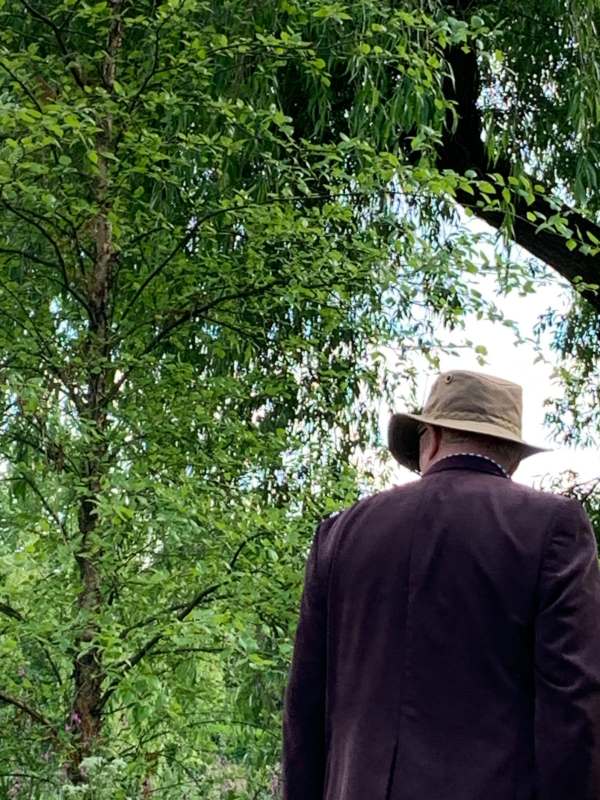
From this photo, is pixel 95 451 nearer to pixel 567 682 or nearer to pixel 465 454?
Result: pixel 465 454

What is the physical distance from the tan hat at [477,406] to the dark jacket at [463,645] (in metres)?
0.06

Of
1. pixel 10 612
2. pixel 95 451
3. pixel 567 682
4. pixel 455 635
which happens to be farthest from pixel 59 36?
pixel 567 682

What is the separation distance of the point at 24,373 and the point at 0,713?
94 cm

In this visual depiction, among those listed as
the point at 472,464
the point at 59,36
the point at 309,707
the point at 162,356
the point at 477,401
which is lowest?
the point at 309,707

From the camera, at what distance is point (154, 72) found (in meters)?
3.37

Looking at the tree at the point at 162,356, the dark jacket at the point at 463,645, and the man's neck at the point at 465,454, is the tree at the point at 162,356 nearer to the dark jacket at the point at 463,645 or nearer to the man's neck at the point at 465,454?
the dark jacket at the point at 463,645

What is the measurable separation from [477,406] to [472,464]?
9 centimetres

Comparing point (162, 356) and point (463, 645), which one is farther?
point (162, 356)

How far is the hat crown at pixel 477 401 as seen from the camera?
1908 millimetres

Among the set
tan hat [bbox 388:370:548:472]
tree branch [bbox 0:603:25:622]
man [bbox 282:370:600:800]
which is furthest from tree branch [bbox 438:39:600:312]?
man [bbox 282:370:600:800]

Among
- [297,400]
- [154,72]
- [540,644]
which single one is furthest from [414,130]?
[540,644]

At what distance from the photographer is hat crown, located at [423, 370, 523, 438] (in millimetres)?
1908

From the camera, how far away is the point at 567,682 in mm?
1686

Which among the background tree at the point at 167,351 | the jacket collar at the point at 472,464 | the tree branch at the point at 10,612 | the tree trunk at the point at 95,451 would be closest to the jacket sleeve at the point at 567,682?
the jacket collar at the point at 472,464
